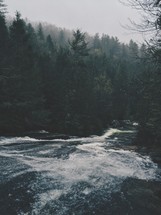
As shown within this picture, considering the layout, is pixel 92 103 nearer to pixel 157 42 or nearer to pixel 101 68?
pixel 157 42

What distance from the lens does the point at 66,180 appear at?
1081 centimetres

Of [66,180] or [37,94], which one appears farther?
[37,94]

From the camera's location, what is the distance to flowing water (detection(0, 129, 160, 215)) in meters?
8.41

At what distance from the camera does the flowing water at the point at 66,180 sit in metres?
8.41

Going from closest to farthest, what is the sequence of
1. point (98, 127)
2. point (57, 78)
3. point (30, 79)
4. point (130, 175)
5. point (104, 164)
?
point (130, 175) < point (104, 164) < point (30, 79) < point (57, 78) < point (98, 127)

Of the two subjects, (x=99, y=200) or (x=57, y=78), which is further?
(x=57, y=78)

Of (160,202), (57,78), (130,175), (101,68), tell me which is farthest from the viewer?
(101,68)

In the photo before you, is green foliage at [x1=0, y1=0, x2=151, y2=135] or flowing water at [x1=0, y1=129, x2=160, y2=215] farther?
green foliage at [x1=0, y1=0, x2=151, y2=135]

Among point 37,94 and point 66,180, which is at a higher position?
point 37,94

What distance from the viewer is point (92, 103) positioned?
42594 millimetres

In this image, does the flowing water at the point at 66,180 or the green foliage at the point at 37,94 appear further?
the green foliage at the point at 37,94

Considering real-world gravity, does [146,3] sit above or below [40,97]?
above

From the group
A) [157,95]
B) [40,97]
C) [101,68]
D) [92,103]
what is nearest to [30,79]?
[40,97]

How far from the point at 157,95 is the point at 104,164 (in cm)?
493
